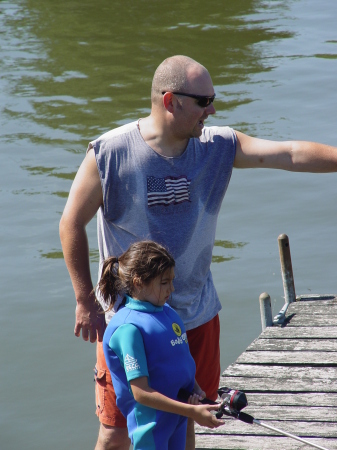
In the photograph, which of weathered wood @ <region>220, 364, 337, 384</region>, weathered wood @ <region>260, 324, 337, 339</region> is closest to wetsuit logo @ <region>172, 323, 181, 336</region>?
weathered wood @ <region>220, 364, 337, 384</region>

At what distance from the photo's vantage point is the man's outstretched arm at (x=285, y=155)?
11.8 feet

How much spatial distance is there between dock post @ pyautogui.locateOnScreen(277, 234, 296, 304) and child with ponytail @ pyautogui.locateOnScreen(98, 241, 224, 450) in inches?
135

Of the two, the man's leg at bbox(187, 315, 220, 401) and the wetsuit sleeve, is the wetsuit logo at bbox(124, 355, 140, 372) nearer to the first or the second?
the wetsuit sleeve

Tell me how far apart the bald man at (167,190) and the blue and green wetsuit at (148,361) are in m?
0.38

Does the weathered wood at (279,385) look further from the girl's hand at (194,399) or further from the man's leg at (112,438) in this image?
the girl's hand at (194,399)

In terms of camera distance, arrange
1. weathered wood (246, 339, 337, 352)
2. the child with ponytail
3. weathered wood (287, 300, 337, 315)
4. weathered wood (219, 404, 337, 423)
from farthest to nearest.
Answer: weathered wood (287, 300, 337, 315), weathered wood (246, 339, 337, 352), weathered wood (219, 404, 337, 423), the child with ponytail

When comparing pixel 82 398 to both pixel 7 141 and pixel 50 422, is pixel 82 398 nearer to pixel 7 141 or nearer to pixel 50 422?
pixel 50 422

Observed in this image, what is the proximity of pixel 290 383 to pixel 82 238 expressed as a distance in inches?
82.9

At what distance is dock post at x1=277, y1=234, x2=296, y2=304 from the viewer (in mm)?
6457

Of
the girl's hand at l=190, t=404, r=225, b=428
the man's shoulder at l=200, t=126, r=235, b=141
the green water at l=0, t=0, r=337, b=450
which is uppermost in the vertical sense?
the man's shoulder at l=200, t=126, r=235, b=141

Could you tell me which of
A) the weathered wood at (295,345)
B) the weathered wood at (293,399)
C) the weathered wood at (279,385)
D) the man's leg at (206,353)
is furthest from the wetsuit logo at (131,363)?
the weathered wood at (295,345)

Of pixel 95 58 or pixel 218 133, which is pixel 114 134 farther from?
pixel 95 58

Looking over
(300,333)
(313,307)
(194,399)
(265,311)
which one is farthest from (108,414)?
(313,307)

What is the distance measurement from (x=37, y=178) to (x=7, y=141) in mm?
1711
